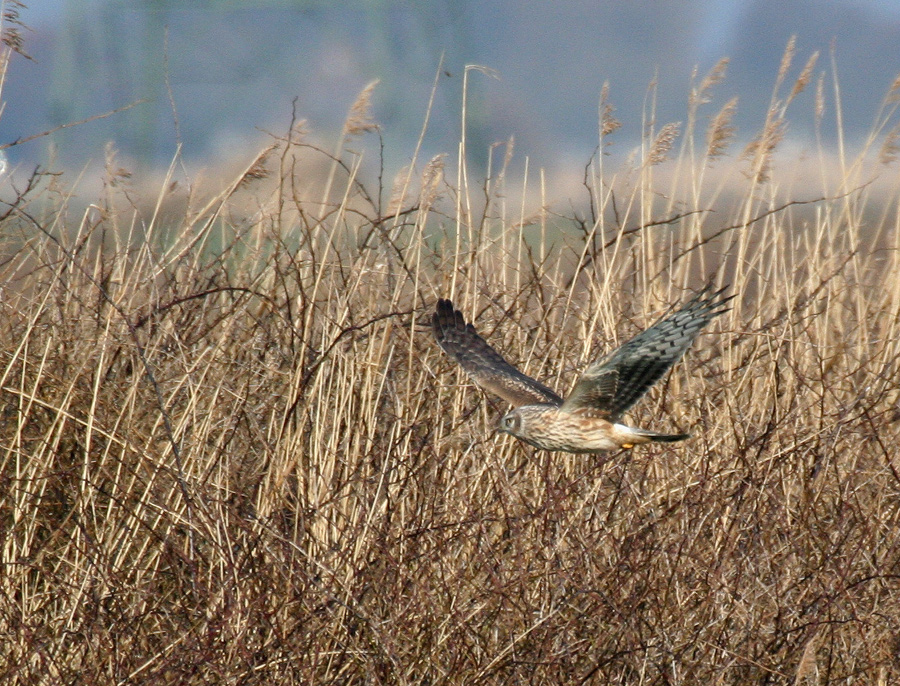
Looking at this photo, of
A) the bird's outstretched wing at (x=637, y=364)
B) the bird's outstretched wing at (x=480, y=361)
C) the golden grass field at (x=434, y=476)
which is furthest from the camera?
the bird's outstretched wing at (x=480, y=361)

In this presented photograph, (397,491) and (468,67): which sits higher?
(468,67)

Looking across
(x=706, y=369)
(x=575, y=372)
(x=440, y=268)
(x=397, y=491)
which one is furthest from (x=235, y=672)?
(x=706, y=369)

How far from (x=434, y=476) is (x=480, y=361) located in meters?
0.50

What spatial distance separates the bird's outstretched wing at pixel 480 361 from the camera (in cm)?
296

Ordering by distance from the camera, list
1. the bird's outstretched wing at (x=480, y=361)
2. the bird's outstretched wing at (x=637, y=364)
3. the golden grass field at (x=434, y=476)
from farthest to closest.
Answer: the bird's outstretched wing at (x=480, y=361), the bird's outstretched wing at (x=637, y=364), the golden grass field at (x=434, y=476)

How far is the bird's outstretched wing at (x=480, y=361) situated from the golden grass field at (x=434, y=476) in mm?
78

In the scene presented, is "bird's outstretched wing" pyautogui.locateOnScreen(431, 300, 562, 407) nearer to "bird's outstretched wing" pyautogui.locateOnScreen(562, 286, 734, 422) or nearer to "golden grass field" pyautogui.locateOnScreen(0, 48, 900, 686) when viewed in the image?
"golden grass field" pyautogui.locateOnScreen(0, 48, 900, 686)

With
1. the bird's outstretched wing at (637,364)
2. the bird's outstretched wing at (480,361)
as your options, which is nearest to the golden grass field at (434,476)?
the bird's outstretched wing at (480,361)

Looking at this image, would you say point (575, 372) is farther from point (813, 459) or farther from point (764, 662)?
point (764, 662)

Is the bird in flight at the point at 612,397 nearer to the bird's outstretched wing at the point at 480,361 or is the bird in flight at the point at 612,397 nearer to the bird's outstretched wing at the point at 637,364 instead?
the bird's outstretched wing at the point at 637,364

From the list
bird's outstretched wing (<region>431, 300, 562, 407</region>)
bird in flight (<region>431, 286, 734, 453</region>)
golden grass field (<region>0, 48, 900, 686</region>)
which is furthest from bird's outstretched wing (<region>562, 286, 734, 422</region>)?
bird's outstretched wing (<region>431, 300, 562, 407</region>)

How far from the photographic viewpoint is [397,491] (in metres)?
2.59

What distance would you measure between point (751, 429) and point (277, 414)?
50.6 inches

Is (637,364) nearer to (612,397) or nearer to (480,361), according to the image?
(612,397)
